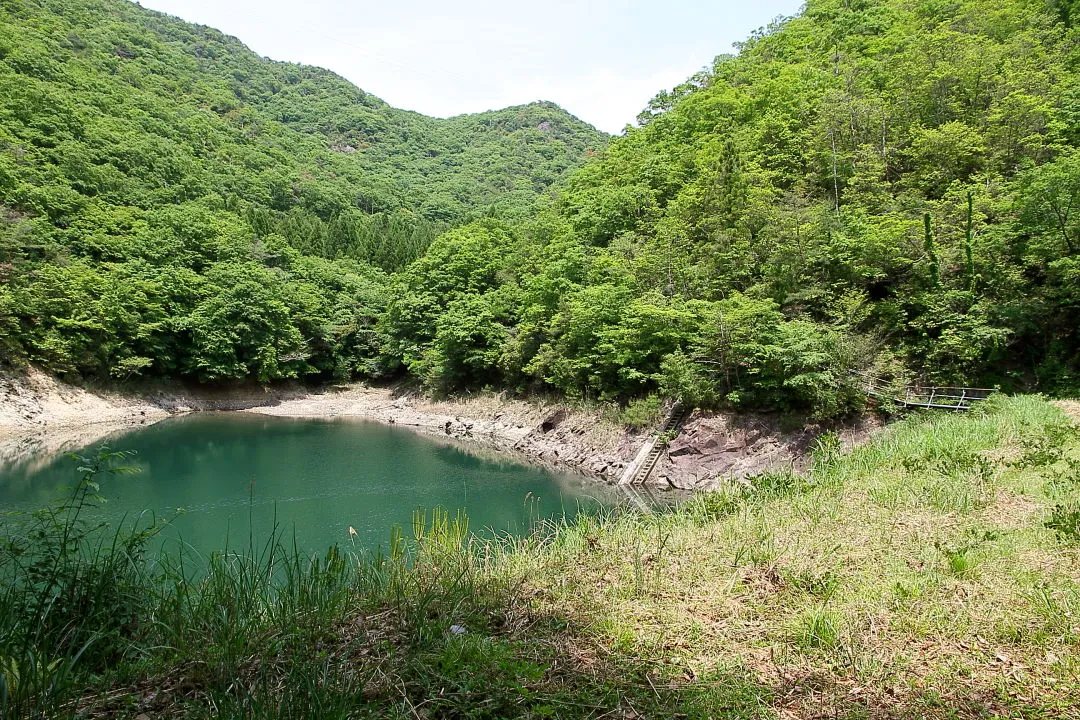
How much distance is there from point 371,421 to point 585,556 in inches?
1158

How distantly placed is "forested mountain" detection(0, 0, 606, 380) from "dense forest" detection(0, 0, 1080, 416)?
0.21 metres

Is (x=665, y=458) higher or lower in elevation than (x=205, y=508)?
higher

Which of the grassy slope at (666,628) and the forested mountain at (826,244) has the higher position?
the forested mountain at (826,244)

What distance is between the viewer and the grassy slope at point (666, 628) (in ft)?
7.73

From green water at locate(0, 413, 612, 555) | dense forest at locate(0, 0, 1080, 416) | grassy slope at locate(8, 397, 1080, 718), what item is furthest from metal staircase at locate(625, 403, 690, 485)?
grassy slope at locate(8, 397, 1080, 718)

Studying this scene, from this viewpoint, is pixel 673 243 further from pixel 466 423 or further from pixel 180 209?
pixel 180 209

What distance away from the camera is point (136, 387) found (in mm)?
29688

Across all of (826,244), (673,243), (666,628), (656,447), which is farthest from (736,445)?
(666,628)

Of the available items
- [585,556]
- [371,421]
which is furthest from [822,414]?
[371,421]

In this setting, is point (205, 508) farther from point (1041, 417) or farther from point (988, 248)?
point (988, 248)

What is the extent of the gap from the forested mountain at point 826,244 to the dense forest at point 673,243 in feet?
0.33

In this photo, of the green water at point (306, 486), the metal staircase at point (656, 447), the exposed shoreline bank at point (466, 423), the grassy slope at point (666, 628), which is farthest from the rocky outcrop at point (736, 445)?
the grassy slope at point (666, 628)

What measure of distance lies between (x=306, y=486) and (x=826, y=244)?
1879cm

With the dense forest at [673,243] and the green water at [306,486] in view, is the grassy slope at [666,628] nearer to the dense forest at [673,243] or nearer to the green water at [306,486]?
the green water at [306,486]
